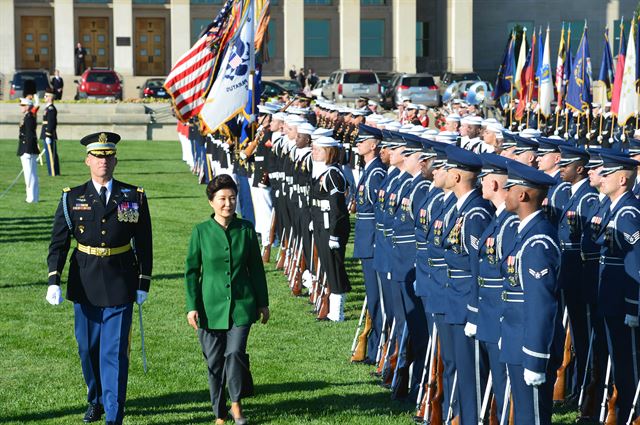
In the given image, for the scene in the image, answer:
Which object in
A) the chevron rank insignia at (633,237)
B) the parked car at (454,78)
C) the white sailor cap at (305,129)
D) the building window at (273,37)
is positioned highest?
the building window at (273,37)

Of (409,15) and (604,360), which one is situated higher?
(409,15)

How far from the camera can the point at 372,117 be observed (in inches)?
758

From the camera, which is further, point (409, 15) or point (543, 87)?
point (409, 15)

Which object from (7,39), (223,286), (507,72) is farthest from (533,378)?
(7,39)

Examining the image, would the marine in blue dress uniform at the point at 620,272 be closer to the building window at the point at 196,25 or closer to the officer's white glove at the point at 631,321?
the officer's white glove at the point at 631,321

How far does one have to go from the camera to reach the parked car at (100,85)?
54.7 metres

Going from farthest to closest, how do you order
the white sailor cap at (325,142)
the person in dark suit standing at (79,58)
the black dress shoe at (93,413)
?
the person in dark suit standing at (79,58) < the white sailor cap at (325,142) < the black dress shoe at (93,413)

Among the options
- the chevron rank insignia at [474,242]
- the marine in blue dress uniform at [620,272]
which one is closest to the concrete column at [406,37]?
the marine in blue dress uniform at [620,272]

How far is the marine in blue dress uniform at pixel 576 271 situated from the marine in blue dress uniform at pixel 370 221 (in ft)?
5.75

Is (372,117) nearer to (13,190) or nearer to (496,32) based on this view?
(13,190)

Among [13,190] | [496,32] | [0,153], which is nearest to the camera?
[13,190]

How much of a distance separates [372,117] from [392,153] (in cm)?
898

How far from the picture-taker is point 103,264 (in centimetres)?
887

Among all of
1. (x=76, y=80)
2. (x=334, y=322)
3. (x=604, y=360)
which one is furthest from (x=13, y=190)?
(x=76, y=80)
